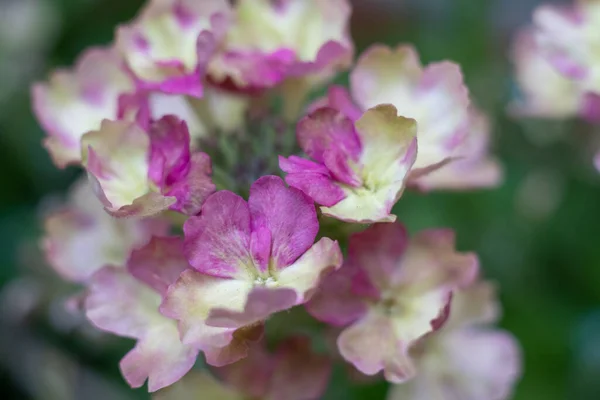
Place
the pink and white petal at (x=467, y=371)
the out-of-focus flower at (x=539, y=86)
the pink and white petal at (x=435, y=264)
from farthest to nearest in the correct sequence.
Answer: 1. the out-of-focus flower at (x=539, y=86)
2. the pink and white petal at (x=467, y=371)
3. the pink and white petal at (x=435, y=264)

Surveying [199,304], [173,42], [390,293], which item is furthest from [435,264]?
[173,42]

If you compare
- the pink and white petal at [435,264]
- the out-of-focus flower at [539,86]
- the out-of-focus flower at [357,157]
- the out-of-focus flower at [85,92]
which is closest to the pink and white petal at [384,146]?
the out-of-focus flower at [357,157]

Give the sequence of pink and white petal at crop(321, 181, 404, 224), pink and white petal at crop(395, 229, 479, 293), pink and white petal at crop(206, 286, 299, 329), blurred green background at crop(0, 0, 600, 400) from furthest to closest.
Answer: blurred green background at crop(0, 0, 600, 400) → pink and white petal at crop(395, 229, 479, 293) → pink and white petal at crop(321, 181, 404, 224) → pink and white petal at crop(206, 286, 299, 329)

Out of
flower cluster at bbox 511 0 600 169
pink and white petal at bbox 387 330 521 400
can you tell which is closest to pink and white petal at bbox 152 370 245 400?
pink and white petal at bbox 387 330 521 400

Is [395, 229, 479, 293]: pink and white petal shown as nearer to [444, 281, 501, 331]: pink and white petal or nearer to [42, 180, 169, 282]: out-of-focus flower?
[444, 281, 501, 331]: pink and white petal

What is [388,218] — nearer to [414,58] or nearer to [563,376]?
[414,58]

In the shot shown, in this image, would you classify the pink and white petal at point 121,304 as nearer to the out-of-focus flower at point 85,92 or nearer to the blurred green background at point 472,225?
the out-of-focus flower at point 85,92

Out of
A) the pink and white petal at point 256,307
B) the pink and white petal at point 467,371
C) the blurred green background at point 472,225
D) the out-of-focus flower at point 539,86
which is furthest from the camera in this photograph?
the blurred green background at point 472,225

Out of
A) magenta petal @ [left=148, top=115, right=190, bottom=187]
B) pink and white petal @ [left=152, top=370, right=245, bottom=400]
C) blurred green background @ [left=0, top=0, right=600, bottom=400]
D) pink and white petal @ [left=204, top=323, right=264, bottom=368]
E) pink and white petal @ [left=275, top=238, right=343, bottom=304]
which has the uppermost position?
magenta petal @ [left=148, top=115, right=190, bottom=187]
